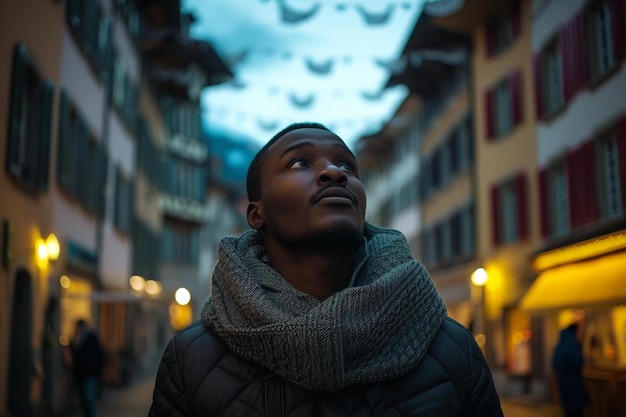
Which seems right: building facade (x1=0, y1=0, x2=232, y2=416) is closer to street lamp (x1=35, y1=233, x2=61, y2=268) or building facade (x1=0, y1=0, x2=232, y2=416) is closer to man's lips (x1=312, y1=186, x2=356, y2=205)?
street lamp (x1=35, y1=233, x2=61, y2=268)

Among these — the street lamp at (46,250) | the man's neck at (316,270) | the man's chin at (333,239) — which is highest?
the street lamp at (46,250)

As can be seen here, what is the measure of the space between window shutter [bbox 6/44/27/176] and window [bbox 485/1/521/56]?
48.9 feet

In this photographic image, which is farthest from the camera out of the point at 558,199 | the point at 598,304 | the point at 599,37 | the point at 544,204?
the point at 544,204

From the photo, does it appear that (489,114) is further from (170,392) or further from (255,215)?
(170,392)

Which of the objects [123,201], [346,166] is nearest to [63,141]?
[123,201]

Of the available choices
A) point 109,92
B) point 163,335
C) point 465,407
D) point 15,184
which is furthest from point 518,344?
point 163,335

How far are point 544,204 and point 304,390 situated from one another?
2031cm

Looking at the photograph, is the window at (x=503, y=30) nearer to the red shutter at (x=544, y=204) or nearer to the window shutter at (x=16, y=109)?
the red shutter at (x=544, y=204)

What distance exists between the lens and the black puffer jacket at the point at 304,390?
1.99 metres

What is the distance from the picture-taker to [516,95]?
23.8 m

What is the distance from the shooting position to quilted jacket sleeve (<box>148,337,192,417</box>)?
2.11m

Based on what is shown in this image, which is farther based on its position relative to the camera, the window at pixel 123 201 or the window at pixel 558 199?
the window at pixel 123 201

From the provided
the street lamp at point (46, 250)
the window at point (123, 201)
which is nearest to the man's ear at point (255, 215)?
the street lamp at point (46, 250)

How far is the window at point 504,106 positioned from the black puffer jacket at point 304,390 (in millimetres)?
22286
